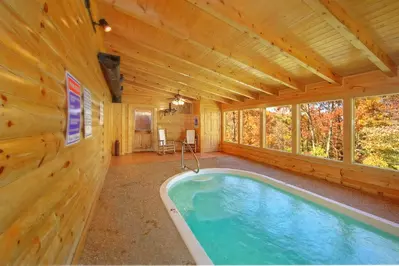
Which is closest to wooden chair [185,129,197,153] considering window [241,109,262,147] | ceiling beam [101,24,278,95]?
window [241,109,262,147]

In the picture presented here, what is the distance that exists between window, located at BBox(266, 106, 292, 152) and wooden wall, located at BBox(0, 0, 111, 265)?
592 centimetres

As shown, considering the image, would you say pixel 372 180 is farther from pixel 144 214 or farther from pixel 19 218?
pixel 19 218

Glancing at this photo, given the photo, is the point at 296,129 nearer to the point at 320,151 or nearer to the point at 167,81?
the point at 320,151

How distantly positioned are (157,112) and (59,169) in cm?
661

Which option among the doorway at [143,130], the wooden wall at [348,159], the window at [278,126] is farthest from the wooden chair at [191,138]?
the wooden wall at [348,159]

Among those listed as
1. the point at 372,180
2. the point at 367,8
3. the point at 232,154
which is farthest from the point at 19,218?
the point at 232,154

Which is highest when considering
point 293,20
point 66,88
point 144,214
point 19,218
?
point 293,20

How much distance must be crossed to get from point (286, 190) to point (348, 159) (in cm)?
143

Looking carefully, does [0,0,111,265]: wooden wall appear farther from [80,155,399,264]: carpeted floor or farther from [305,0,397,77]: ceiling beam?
[305,0,397,77]: ceiling beam

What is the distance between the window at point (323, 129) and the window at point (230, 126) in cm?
284

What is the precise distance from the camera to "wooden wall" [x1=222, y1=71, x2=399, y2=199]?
3.04 m

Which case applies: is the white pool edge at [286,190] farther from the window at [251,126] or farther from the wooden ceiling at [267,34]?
the window at [251,126]

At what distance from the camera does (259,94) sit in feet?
18.7

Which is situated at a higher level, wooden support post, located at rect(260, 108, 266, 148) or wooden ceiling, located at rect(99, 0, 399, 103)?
wooden ceiling, located at rect(99, 0, 399, 103)
